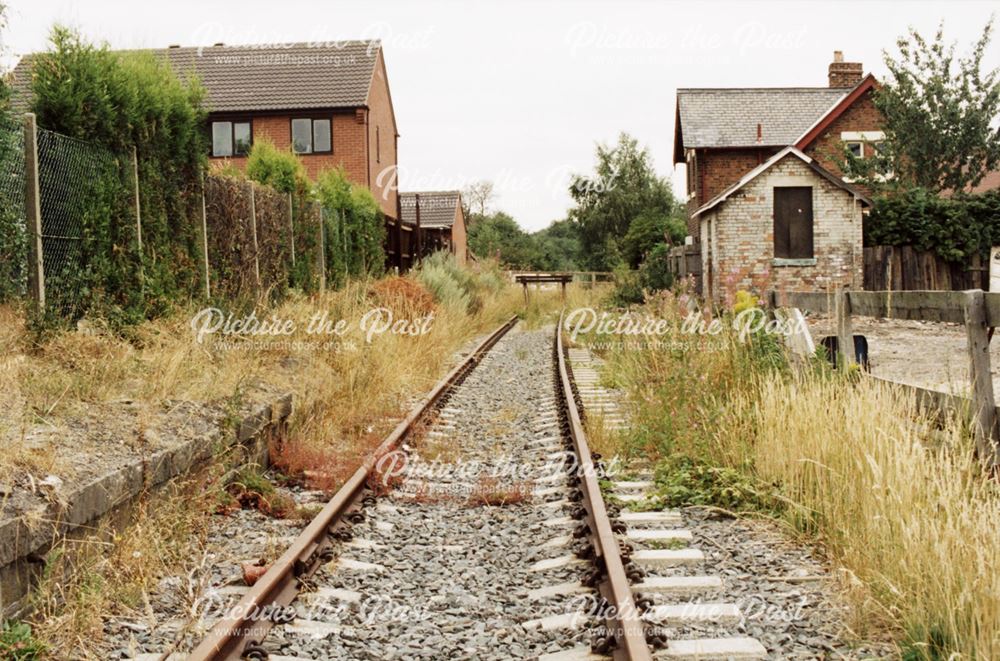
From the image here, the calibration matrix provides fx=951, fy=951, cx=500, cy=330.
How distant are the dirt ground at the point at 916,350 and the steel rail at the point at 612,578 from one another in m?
4.09

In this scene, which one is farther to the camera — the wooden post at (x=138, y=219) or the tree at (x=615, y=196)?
the tree at (x=615, y=196)

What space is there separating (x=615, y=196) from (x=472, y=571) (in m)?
68.0

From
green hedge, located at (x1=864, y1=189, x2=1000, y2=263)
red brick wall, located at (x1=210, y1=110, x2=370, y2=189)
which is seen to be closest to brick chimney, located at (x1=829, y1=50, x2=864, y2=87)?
green hedge, located at (x1=864, y1=189, x2=1000, y2=263)

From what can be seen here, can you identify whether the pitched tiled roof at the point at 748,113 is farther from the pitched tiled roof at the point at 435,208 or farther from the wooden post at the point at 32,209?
the wooden post at the point at 32,209

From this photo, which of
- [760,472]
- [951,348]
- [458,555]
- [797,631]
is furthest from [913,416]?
[951,348]

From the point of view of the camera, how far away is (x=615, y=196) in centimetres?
7138

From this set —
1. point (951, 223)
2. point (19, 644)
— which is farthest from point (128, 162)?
point (951, 223)

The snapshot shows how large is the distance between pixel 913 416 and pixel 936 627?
8.85 ft

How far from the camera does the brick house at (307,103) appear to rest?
33.3 m

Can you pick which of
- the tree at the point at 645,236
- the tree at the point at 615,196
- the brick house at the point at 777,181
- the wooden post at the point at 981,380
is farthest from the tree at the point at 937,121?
the tree at the point at 615,196

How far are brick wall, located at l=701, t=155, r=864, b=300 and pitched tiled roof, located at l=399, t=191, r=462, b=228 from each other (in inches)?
1048

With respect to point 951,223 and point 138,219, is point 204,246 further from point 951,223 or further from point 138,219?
point 951,223

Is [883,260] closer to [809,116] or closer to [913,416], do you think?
[809,116]

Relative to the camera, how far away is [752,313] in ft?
26.1
